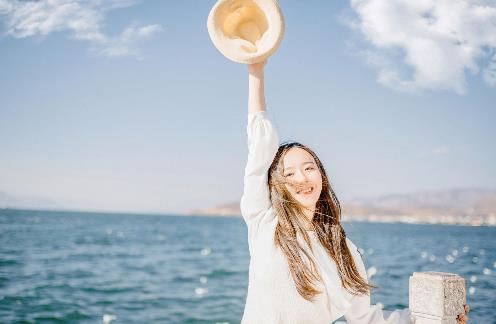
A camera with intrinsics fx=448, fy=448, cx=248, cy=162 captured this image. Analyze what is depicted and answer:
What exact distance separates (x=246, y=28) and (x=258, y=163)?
0.84 metres

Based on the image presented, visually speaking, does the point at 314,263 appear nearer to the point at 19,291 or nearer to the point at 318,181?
the point at 318,181

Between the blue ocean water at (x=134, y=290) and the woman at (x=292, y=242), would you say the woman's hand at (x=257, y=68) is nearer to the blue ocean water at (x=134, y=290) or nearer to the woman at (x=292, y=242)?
the woman at (x=292, y=242)

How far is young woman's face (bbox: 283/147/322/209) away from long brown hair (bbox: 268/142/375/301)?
4cm

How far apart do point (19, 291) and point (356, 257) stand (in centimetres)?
1799

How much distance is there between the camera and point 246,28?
2.76 meters

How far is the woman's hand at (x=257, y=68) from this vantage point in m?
2.78

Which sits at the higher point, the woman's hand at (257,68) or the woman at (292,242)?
the woman's hand at (257,68)

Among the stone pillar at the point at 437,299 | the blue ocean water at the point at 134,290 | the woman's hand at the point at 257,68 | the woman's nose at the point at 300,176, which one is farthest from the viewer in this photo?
the blue ocean water at the point at 134,290

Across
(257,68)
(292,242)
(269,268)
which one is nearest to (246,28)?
(257,68)

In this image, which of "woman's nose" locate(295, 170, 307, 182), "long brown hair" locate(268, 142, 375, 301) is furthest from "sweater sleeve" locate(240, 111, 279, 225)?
"woman's nose" locate(295, 170, 307, 182)

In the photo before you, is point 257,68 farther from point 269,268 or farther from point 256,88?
point 269,268

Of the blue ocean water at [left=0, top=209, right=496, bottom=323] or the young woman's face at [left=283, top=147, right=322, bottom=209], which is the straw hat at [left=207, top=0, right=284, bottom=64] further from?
the blue ocean water at [left=0, top=209, right=496, bottom=323]

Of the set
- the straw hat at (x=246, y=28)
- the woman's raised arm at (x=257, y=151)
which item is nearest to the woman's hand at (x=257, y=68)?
the woman's raised arm at (x=257, y=151)

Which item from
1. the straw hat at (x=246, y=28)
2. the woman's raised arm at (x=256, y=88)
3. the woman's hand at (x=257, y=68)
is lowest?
the woman's raised arm at (x=256, y=88)
